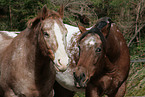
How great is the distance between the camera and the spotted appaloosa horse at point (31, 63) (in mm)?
2820

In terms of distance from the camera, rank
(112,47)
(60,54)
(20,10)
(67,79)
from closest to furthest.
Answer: (60,54), (112,47), (67,79), (20,10)

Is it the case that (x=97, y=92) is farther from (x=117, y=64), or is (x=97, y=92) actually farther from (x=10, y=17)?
(x=10, y=17)

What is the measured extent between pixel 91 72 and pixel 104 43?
1.64 feet

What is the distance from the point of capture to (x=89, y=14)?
9.26 m

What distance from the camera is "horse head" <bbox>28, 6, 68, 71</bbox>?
8.10ft

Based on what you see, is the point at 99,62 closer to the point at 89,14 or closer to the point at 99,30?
the point at 99,30

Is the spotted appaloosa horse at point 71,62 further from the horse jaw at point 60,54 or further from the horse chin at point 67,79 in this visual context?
the horse jaw at point 60,54

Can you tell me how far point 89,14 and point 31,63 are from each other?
6.55 metres

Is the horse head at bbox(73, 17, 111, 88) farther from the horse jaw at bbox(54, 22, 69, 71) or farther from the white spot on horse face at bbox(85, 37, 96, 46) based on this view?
the horse jaw at bbox(54, 22, 69, 71)

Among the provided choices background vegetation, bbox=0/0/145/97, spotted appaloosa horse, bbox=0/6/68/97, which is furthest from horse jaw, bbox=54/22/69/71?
background vegetation, bbox=0/0/145/97

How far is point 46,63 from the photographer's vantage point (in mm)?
3096

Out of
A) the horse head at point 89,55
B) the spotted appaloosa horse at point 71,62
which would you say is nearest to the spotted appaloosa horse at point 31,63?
the horse head at point 89,55

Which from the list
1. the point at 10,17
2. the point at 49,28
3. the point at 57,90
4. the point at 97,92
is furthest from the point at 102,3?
the point at 49,28

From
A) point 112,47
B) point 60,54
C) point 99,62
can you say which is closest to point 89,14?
point 112,47
